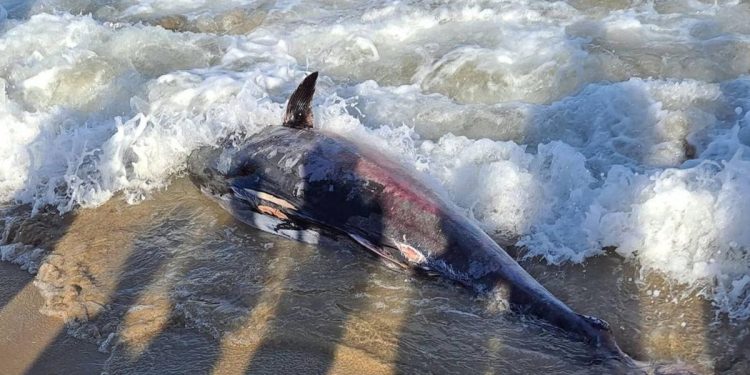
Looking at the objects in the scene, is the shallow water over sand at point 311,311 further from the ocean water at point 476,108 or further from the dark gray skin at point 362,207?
the ocean water at point 476,108

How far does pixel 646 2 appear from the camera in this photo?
7.87 m

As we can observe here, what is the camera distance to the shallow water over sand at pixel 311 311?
11.7 ft

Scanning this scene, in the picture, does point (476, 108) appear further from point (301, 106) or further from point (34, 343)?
point (34, 343)

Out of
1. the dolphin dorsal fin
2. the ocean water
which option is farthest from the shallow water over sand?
the dolphin dorsal fin

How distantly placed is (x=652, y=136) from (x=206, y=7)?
674cm

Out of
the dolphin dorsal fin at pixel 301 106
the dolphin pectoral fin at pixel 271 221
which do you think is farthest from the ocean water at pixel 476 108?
the dolphin pectoral fin at pixel 271 221

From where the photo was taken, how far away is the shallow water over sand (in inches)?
140

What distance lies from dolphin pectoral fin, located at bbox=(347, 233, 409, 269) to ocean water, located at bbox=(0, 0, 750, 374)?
79 cm

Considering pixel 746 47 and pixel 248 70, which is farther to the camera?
pixel 248 70

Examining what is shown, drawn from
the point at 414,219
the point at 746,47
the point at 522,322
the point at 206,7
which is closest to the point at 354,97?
the point at 414,219

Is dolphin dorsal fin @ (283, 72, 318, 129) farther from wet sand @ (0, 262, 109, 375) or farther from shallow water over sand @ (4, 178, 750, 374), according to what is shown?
wet sand @ (0, 262, 109, 375)

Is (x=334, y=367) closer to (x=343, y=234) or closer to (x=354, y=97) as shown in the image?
(x=343, y=234)

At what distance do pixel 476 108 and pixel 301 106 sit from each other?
1.74 meters

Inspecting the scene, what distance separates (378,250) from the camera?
422 centimetres
